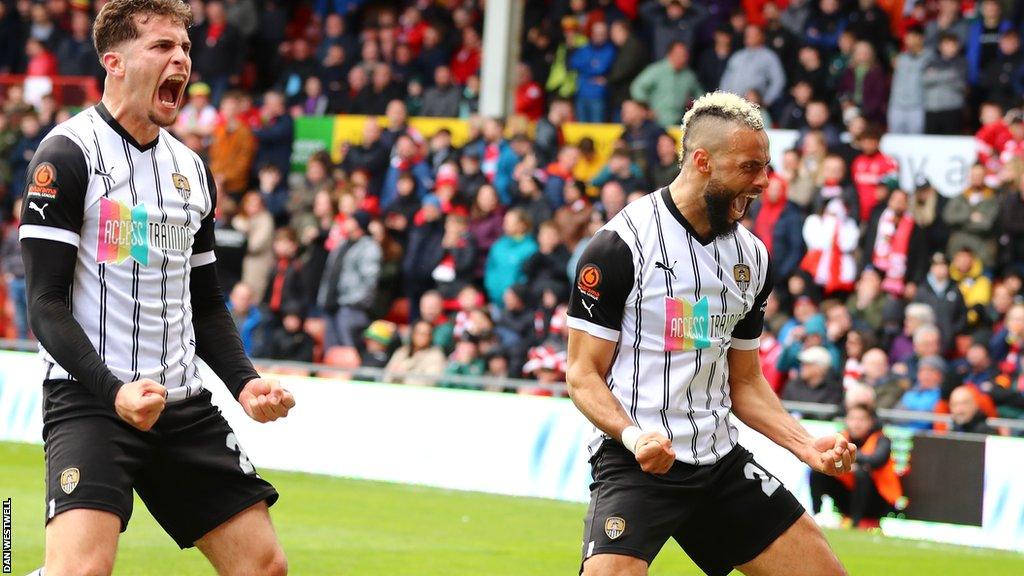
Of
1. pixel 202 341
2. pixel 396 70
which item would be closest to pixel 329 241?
pixel 396 70

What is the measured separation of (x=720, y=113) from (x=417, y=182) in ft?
42.8

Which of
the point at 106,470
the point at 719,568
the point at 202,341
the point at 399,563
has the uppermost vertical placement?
the point at 202,341

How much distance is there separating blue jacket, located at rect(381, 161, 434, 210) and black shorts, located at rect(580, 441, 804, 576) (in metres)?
13.0

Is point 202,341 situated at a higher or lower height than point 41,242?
lower

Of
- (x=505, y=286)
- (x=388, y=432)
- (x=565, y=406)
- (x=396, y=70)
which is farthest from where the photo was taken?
(x=396, y=70)

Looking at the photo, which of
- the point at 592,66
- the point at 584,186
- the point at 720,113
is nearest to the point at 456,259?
the point at 584,186

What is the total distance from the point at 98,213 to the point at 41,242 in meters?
0.21

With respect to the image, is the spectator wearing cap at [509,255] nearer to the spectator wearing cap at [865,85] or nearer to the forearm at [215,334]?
the spectator wearing cap at [865,85]

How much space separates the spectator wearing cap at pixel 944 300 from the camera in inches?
577

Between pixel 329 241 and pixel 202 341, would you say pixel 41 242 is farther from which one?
pixel 329 241

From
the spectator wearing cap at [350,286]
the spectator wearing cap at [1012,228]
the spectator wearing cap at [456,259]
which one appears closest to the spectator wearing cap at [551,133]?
the spectator wearing cap at [456,259]

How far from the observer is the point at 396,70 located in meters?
21.4

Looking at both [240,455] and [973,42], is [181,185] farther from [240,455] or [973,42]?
[973,42]

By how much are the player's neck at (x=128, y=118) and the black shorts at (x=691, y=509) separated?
184cm
